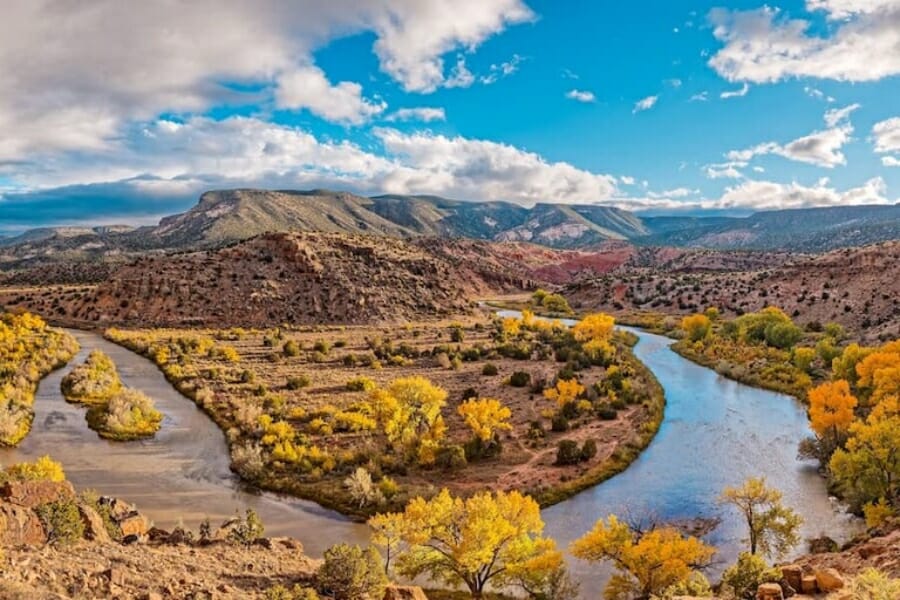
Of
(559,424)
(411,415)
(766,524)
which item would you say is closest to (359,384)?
(411,415)

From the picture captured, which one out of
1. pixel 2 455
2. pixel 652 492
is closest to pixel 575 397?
pixel 652 492

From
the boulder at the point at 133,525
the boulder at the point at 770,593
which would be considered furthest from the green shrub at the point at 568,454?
the boulder at the point at 133,525

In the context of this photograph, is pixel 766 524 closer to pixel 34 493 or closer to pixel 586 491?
pixel 586 491

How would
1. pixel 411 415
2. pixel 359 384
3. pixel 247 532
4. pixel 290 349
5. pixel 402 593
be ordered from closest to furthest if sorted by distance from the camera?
pixel 402 593 → pixel 247 532 → pixel 411 415 → pixel 359 384 → pixel 290 349

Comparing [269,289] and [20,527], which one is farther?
[269,289]

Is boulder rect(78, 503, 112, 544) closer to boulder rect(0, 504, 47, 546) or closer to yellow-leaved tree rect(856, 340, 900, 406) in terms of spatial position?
Answer: boulder rect(0, 504, 47, 546)
